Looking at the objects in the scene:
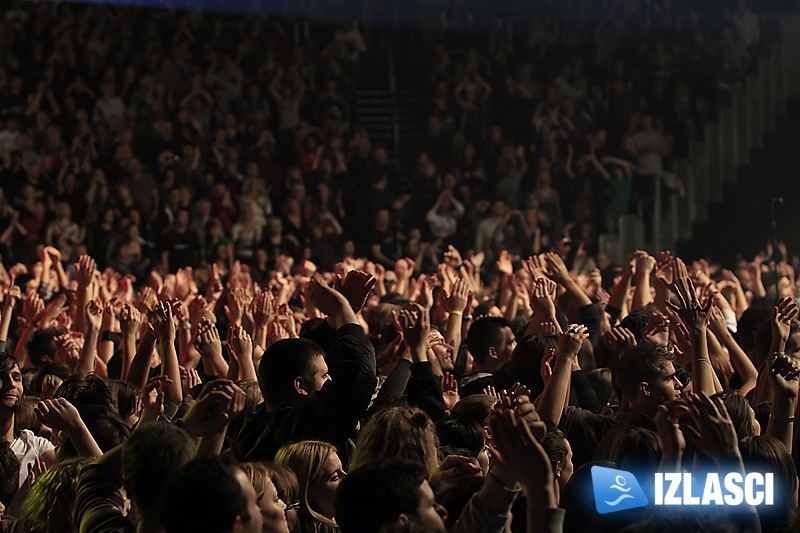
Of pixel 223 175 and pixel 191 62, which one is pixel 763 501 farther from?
pixel 191 62

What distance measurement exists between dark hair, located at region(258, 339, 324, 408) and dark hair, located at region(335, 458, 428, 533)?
128cm

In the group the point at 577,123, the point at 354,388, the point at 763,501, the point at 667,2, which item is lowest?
the point at 763,501

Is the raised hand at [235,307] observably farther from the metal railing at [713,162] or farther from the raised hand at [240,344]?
the metal railing at [713,162]

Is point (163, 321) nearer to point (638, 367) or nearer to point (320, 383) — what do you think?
point (320, 383)

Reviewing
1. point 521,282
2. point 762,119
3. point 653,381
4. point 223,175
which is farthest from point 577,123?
point 653,381

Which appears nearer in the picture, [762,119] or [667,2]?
[762,119]

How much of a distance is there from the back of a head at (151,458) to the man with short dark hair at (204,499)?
196 millimetres

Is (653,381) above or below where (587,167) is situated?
below

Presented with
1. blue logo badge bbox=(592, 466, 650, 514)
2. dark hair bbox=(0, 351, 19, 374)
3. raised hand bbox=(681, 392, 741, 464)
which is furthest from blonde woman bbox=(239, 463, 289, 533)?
dark hair bbox=(0, 351, 19, 374)

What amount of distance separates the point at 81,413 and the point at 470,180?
12.7 m

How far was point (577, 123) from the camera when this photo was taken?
17.2m

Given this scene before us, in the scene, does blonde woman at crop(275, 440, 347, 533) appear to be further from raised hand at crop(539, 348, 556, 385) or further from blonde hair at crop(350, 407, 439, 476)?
raised hand at crop(539, 348, 556, 385)

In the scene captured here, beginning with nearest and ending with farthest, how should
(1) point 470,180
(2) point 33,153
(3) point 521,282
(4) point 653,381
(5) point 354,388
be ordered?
(5) point 354,388 → (4) point 653,381 → (3) point 521,282 → (2) point 33,153 → (1) point 470,180

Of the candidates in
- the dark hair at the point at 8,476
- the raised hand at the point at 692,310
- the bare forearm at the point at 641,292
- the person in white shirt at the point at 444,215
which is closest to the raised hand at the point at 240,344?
the dark hair at the point at 8,476
